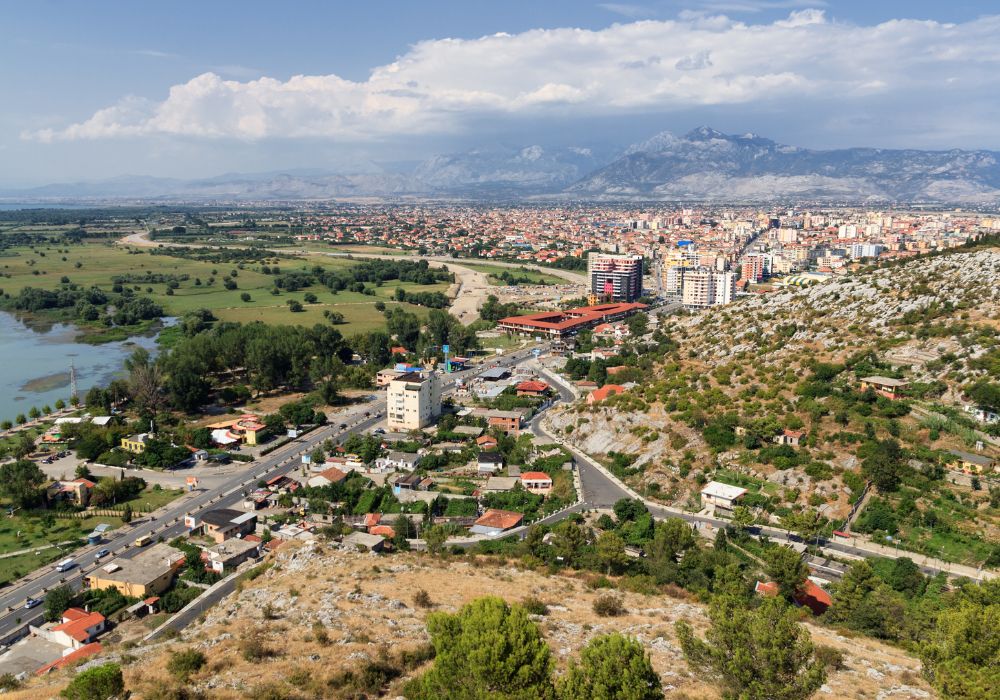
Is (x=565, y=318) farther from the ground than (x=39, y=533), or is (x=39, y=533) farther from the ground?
(x=565, y=318)

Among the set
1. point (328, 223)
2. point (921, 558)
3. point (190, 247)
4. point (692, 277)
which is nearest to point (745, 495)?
point (921, 558)

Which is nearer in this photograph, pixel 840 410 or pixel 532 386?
pixel 840 410

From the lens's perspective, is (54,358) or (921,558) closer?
(921,558)

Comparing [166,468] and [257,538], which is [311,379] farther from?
[257,538]

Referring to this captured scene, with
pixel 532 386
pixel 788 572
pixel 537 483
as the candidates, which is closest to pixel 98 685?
pixel 788 572

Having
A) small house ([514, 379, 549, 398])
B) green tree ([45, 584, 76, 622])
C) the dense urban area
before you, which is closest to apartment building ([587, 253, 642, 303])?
the dense urban area

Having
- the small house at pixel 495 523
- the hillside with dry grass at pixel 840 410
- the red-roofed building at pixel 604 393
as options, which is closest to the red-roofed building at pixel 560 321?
the hillside with dry grass at pixel 840 410

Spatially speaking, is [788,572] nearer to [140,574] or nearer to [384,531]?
[384,531]
